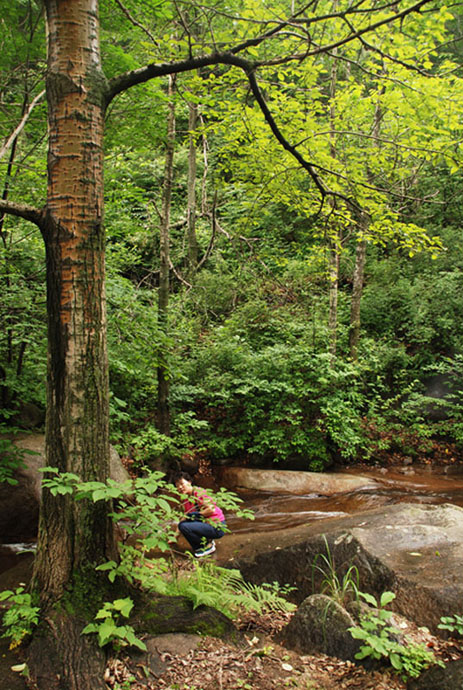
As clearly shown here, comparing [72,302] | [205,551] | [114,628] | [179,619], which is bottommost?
[205,551]

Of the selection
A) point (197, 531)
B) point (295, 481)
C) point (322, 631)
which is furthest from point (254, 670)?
point (295, 481)

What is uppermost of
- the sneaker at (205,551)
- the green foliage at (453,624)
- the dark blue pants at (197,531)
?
the green foliage at (453,624)

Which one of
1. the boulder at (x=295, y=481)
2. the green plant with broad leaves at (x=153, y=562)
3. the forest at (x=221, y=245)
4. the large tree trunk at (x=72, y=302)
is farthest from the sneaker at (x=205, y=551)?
the boulder at (x=295, y=481)

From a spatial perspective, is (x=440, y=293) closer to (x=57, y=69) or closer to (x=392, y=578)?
(x=392, y=578)

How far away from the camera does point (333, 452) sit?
33.7ft

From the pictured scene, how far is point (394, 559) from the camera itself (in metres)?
4.11

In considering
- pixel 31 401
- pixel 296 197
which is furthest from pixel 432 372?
pixel 31 401

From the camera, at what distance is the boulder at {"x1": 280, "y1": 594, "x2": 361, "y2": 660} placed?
3154 mm

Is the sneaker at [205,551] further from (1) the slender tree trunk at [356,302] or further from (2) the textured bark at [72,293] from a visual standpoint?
(1) the slender tree trunk at [356,302]

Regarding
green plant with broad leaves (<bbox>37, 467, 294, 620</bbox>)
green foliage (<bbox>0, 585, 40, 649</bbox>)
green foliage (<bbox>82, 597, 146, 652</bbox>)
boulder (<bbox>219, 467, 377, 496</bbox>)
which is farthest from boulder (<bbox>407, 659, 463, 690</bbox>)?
boulder (<bbox>219, 467, 377, 496</bbox>)

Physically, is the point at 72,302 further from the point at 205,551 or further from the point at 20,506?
the point at 20,506

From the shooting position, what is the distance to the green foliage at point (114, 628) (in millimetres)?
2682

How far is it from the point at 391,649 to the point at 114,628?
1.75 m

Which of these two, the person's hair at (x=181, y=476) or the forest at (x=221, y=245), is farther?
the person's hair at (x=181, y=476)
